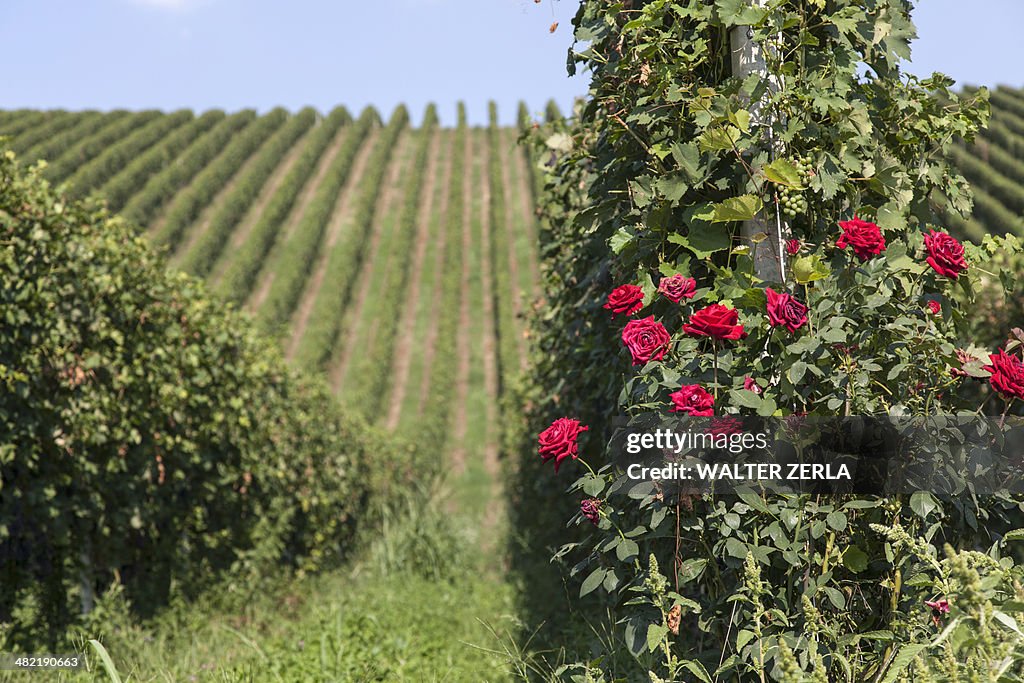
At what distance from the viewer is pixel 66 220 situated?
5043mm

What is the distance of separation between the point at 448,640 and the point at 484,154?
1945 inches

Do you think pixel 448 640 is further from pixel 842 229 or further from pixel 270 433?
pixel 842 229

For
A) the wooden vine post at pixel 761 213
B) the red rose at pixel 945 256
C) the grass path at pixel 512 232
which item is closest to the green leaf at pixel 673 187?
the wooden vine post at pixel 761 213

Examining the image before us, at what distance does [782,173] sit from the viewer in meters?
2.39

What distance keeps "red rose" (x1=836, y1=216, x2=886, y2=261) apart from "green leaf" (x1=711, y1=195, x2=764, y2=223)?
0.28m

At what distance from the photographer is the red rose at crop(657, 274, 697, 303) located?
2.32 metres

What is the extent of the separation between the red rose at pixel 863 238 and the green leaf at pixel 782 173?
0.21 m

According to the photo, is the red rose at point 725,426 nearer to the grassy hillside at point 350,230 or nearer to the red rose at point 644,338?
the red rose at point 644,338

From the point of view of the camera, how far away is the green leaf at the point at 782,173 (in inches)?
94.0

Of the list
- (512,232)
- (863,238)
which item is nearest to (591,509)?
(863,238)

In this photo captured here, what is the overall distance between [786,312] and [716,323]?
0.23 metres

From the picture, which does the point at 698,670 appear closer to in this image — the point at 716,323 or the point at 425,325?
the point at 716,323

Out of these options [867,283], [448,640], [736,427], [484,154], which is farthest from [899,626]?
[484,154]

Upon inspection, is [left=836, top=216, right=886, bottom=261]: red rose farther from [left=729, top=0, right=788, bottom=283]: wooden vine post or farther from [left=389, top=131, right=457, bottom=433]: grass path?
[left=389, top=131, right=457, bottom=433]: grass path
